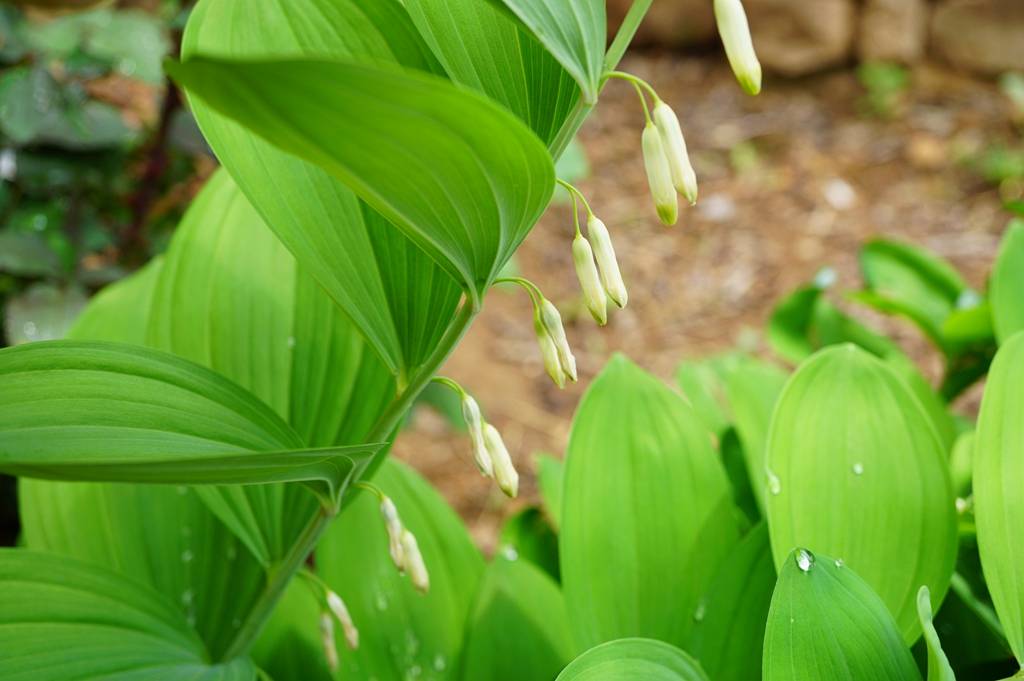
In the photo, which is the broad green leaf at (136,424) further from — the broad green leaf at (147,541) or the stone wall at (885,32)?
the stone wall at (885,32)

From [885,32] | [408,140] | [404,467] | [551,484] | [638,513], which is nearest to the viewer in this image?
[408,140]

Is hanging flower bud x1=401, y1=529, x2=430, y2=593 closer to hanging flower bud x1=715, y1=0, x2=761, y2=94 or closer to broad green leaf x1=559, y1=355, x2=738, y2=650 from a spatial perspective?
broad green leaf x1=559, y1=355, x2=738, y2=650

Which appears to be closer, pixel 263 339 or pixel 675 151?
pixel 675 151

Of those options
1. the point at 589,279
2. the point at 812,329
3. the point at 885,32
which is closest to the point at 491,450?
the point at 589,279

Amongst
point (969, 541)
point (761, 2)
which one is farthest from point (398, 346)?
point (761, 2)

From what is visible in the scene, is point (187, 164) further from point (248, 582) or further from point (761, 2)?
point (761, 2)

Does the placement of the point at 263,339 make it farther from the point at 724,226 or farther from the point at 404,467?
the point at 724,226
